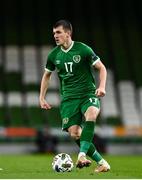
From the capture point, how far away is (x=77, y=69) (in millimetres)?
9992

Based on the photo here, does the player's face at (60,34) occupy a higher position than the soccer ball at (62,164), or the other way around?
the player's face at (60,34)

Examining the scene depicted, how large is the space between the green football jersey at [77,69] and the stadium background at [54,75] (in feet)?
48.0

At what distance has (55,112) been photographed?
26.5 meters

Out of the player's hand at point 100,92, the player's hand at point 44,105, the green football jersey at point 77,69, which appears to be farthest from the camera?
the player's hand at point 44,105

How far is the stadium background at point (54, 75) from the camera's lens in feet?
83.9

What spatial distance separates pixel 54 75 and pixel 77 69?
18.8 metres

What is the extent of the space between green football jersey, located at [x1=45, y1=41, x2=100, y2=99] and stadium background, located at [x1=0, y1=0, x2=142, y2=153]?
48.0ft

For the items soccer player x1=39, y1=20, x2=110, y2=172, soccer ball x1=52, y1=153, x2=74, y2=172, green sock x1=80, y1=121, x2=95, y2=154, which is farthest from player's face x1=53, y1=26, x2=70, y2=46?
soccer ball x1=52, y1=153, x2=74, y2=172

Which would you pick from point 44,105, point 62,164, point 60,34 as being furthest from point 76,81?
point 62,164

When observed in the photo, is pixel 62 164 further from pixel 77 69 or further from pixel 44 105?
pixel 77 69

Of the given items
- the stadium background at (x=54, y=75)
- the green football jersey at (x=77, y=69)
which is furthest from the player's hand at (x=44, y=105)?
the stadium background at (x=54, y=75)

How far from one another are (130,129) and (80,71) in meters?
15.8

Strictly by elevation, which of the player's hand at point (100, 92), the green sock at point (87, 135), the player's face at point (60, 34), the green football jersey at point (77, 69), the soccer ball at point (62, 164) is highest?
the player's face at point (60, 34)

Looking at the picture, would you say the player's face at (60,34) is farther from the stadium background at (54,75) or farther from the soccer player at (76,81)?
the stadium background at (54,75)
